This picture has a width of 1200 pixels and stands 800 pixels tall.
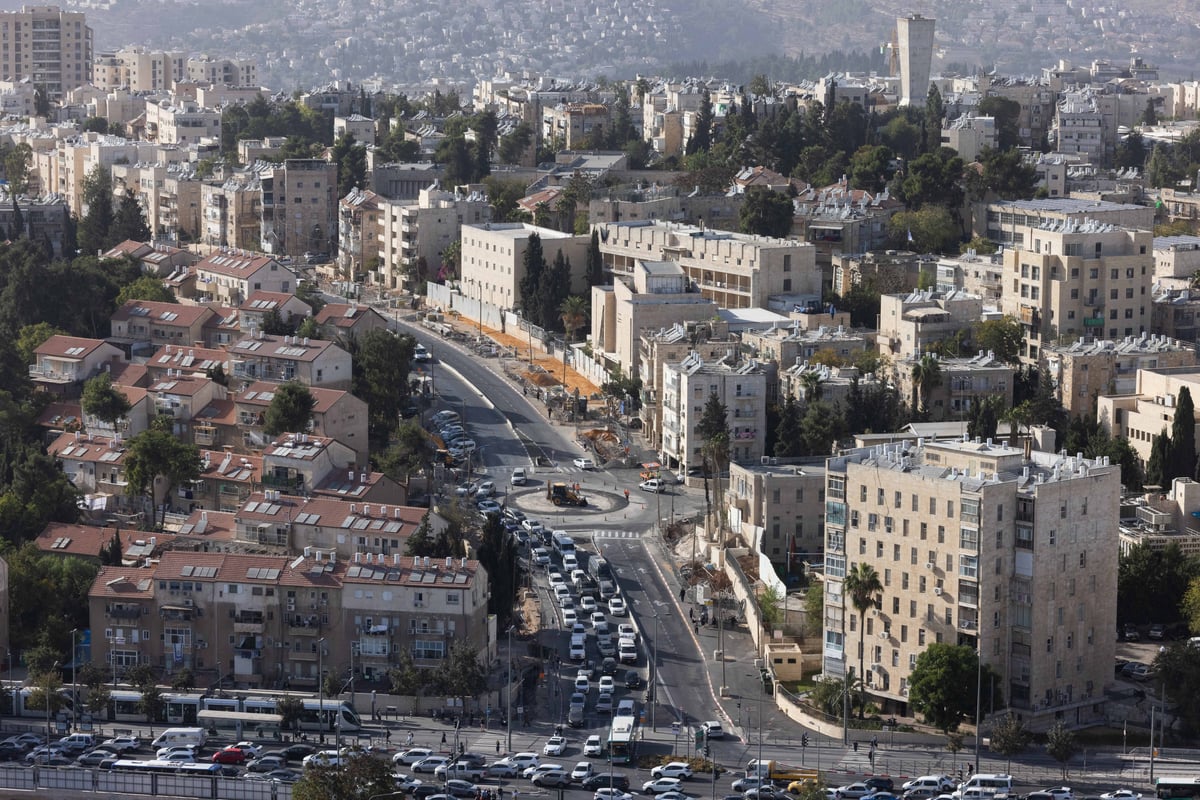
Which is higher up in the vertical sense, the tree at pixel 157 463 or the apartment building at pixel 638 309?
the apartment building at pixel 638 309

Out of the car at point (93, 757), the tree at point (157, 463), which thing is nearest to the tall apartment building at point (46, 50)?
the tree at point (157, 463)

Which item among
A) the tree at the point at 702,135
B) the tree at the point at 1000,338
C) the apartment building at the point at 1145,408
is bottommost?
the apartment building at the point at 1145,408

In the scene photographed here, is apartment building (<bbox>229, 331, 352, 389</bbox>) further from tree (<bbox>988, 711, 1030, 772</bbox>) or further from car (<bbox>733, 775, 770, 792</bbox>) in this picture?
tree (<bbox>988, 711, 1030, 772</bbox>)

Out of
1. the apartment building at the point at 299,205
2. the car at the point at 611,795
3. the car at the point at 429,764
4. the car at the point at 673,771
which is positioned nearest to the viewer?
the car at the point at 611,795

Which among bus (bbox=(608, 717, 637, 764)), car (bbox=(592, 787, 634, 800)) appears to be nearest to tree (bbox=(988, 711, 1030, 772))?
bus (bbox=(608, 717, 637, 764))

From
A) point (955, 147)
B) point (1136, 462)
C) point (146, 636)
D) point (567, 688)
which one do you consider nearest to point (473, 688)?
point (567, 688)

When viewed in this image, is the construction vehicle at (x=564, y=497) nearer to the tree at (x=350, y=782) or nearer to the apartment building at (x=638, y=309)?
the apartment building at (x=638, y=309)

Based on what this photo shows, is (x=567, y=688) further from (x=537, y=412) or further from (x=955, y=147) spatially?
(x=955, y=147)
